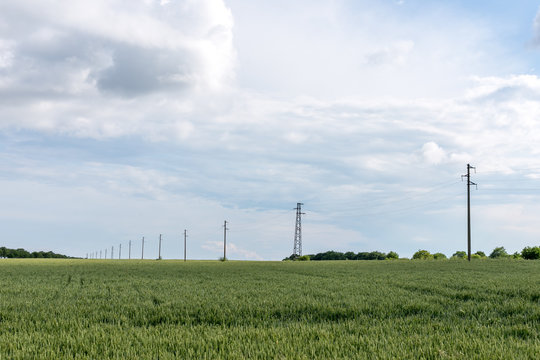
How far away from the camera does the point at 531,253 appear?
62.5 m

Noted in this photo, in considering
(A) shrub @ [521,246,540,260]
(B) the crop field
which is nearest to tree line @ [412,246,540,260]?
(A) shrub @ [521,246,540,260]

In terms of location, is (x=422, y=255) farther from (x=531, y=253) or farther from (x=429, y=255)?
(x=531, y=253)

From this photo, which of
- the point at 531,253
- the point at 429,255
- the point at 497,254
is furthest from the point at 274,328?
the point at 497,254

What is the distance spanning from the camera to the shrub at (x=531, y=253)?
202 feet

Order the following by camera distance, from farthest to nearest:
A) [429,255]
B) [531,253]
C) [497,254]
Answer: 1. [497,254]
2. [429,255]
3. [531,253]

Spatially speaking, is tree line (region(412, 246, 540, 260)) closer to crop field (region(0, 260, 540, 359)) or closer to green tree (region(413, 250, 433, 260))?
green tree (region(413, 250, 433, 260))

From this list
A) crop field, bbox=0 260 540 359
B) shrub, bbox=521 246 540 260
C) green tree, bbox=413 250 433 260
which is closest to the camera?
crop field, bbox=0 260 540 359

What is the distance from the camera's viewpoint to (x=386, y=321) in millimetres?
9922

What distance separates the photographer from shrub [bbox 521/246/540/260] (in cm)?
6169

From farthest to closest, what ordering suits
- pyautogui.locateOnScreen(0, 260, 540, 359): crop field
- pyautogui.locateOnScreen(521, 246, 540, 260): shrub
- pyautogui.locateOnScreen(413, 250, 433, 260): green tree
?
1. pyautogui.locateOnScreen(413, 250, 433, 260): green tree
2. pyautogui.locateOnScreen(521, 246, 540, 260): shrub
3. pyautogui.locateOnScreen(0, 260, 540, 359): crop field

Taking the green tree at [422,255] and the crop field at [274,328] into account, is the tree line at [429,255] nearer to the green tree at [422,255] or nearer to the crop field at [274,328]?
the green tree at [422,255]

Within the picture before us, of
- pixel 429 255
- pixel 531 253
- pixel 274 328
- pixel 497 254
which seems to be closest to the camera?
pixel 274 328

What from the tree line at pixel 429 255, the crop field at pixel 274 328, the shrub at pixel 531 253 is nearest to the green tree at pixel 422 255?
the tree line at pixel 429 255

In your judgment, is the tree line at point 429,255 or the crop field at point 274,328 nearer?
the crop field at point 274,328
